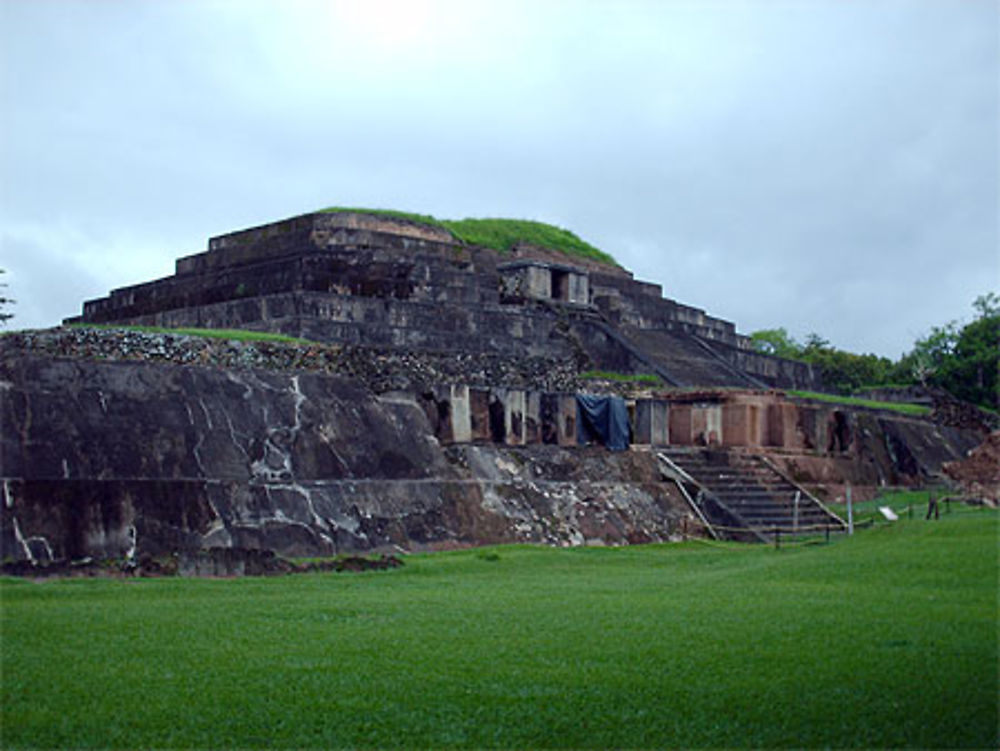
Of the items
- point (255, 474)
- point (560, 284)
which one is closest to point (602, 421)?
point (255, 474)

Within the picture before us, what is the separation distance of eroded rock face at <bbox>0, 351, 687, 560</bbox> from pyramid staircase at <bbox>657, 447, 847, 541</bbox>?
69cm

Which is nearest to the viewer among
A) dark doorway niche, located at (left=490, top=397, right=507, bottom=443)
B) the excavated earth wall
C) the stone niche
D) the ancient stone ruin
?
the excavated earth wall

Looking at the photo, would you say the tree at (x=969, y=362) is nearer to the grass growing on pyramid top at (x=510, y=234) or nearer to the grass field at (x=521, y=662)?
the grass growing on pyramid top at (x=510, y=234)

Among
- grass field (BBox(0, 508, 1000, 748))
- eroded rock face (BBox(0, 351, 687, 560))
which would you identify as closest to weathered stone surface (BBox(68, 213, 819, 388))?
eroded rock face (BBox(0, 351, 687, 560))

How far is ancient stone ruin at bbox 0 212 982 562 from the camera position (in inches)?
463

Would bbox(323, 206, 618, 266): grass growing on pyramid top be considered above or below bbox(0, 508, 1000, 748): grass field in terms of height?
above

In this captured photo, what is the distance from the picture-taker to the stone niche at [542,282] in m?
25.5

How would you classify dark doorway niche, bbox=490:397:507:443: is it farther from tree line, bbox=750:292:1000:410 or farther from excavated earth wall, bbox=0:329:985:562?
tree line, bbox=750:292:1000:410

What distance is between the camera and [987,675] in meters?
5.99

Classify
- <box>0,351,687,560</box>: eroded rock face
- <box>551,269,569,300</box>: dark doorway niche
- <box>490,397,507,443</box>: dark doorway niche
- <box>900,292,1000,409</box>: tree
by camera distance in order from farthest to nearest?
<box>900,292,1000,409</box>: tree
<box>551,269,569,300</box>: dark doorway niche
<box>490,397,507,443</box>: dark doorway niche
<box>0,351,687,560</box>: eroded rock face

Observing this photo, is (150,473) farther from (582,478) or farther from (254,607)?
(582,478)

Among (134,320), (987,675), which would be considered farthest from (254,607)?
(134,320)

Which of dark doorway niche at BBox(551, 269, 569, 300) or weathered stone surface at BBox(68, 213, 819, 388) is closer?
weathered stone surface at BBox(68, 213, 819, 388)

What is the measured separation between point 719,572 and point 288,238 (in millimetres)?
14934
